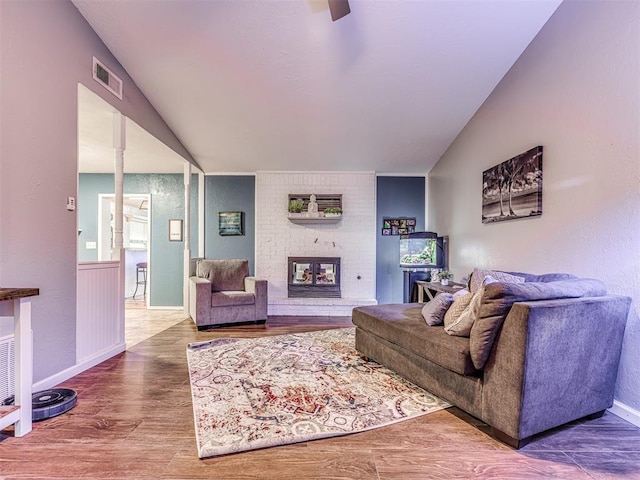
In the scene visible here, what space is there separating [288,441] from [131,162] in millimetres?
4631

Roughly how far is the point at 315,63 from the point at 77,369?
3.41m

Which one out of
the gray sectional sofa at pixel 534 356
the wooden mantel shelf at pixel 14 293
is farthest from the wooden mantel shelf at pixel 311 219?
the wooden mantel shelf at pixel 14 293

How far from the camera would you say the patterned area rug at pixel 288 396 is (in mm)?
1722

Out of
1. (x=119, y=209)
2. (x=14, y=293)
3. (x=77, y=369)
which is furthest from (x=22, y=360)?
(x=119, y=209)

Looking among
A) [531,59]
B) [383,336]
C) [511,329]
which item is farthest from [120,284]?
[531,59]

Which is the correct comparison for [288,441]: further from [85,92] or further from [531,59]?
[531,59]

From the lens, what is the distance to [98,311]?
110 inches

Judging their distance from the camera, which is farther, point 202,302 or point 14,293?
point 202,302

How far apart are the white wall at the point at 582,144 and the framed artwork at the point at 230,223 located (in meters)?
3.77

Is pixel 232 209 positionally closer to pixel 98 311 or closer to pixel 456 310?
pixel 98 311

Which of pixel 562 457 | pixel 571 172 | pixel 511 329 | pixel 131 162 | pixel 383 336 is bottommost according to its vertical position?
pixel 562 457

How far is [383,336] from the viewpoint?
8.32 feet

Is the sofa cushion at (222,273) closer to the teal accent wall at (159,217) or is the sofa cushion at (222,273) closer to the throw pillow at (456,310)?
the teal accent wall at (159,217)

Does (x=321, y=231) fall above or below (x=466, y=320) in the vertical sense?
above
